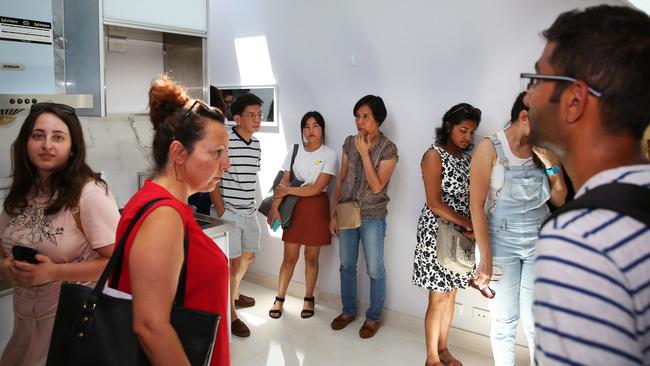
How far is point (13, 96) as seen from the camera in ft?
7.00

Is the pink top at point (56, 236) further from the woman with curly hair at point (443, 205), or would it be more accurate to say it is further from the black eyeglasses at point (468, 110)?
the black eyeglasses at point (468, 110)

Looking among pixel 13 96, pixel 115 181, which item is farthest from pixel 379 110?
pixel 13 96

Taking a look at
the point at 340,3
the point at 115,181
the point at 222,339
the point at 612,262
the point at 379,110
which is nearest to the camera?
the point at 612,262

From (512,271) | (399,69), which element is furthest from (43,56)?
(512,271)

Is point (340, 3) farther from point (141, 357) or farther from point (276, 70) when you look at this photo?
point (141, 357)

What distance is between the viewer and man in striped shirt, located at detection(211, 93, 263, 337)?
340cm

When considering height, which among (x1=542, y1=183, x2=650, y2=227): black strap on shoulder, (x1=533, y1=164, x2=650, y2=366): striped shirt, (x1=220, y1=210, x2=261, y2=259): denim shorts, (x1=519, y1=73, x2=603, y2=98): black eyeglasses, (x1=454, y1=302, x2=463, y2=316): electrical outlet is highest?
(x1=519, y1=73, x2=603, y2=98): black eyeglasses

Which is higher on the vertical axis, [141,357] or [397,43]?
[397,43]

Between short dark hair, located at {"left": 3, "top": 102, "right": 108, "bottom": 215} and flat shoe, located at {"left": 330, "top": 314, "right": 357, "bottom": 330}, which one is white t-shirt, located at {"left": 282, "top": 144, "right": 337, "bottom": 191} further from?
short dark hair, located at {"left": 3, "top": 102, "right": 108, "bottom": 215}

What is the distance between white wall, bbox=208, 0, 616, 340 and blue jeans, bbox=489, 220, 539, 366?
81 cm

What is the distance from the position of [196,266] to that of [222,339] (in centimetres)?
23

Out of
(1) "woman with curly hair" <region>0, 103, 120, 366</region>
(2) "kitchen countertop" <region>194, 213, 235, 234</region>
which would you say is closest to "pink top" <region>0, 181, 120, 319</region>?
(1) "woman with curly hair" <region>0, 103, 120, 366</region>

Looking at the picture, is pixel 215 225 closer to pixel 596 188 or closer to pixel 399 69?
pixel 399 69

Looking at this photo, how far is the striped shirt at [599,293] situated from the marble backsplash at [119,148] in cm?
255
